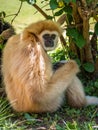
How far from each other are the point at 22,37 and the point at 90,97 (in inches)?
63.0

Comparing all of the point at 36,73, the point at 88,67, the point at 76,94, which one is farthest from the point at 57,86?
the point at 88,67

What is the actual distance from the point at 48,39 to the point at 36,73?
72 centimetres

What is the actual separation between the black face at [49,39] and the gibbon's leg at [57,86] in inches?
14.9

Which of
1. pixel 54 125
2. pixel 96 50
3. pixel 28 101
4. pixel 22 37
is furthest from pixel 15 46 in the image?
pixel 96 50

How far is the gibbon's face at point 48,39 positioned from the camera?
21.1 ft

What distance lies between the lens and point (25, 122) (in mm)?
6227

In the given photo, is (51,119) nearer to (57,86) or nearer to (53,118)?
(53,118)

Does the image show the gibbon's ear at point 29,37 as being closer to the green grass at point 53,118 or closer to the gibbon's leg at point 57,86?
the gibbon's leg at point 57,86

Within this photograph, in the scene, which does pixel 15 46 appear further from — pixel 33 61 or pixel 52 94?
pixel 52 94

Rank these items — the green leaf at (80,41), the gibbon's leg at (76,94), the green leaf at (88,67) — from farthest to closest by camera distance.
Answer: the green leaf at (88,67)
the green leaf at (80,41)
the gibbon's leg at (76,94)

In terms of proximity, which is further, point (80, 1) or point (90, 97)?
point (90, 97)

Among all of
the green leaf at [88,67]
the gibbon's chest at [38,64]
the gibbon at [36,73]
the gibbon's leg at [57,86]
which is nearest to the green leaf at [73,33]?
the gibbon at [36,73]

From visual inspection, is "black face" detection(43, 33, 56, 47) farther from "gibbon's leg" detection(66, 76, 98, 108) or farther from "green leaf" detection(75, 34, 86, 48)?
"gibbon's leg" detection(66, 76, 98, 108)

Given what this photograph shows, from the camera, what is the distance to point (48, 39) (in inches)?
260
